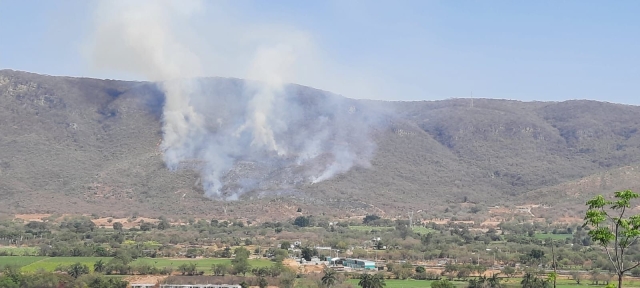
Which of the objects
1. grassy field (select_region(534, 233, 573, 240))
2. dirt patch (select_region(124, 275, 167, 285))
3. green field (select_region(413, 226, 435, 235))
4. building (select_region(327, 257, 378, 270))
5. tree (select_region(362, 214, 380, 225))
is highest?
tree (select_region(362, 214, 380, 225))

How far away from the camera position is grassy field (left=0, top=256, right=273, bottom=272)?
237 feet

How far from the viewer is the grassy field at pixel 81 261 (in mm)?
72250

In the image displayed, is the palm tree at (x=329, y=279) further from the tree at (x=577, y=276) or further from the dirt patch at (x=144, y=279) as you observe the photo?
the tree at (x=577, y=276)

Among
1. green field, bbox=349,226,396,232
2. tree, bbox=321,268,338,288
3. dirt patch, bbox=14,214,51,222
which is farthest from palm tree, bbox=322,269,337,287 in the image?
dirt patch, bbox=14,214,51,222

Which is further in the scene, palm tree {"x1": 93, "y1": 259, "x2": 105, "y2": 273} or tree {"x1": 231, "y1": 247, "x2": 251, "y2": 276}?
palm tree {"x1": 93, "y1": 259, "x2": 105, "y2": 273}

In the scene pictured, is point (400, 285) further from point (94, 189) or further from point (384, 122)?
point (384, 122)

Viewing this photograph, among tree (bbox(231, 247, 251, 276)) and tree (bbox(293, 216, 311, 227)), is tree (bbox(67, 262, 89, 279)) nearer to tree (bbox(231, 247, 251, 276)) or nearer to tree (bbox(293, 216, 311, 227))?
tree (bbox(231, 247, 251, 276))

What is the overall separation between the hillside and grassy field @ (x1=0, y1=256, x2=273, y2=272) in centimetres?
4817

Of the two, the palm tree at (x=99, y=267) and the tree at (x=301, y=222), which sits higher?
the tree at (x=301, y=222)

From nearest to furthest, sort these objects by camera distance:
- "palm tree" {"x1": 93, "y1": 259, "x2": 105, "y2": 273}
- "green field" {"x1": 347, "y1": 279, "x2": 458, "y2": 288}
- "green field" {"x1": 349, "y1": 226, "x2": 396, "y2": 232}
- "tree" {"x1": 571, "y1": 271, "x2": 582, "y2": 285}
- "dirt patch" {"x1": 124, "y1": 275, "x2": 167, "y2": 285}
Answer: "green field" {"x1": 347, "y1": 279, "x2": 458, "y2": 288} → "dirt patch" {"x1": 124, "y1": 275, "x2": 167, "y2": 285} → "palm tree" {"x1": 93, "y1": 259, "x2": 105, "y2": 273} → "tree" {"x1": 571, "y1": 271, "x2": 582, "y2": 285} → "green field" {"x1": 349, "y1": 226, "x2": 396, "y2": 232}

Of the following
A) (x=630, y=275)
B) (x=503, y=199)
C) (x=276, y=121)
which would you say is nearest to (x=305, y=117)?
(x=276, y=121)

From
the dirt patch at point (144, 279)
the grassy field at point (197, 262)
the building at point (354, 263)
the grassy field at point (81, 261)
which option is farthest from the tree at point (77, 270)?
the building at point (354, 263)

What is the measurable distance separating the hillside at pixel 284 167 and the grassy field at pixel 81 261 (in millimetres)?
48174

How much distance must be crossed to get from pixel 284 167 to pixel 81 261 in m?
79.9
